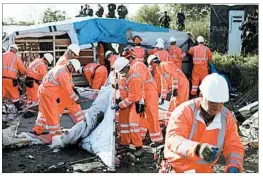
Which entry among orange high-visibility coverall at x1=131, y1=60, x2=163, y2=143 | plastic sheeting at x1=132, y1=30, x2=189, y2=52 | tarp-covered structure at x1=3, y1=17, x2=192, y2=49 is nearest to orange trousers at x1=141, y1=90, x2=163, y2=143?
orange high-visibility coverall at x1=131, y1=60, x2=163, y2=143

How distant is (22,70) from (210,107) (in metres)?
4.50

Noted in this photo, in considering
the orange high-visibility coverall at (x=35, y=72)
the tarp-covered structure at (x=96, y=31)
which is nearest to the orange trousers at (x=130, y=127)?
the orange high-visibility coverall at (x=35, y=72)

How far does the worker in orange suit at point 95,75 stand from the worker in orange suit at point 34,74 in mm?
562

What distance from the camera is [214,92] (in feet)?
8.93

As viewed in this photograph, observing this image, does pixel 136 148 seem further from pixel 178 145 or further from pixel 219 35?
pixel 219 35

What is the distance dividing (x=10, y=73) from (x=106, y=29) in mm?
2115

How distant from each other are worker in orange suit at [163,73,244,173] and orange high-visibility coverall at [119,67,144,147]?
2008 millimetres

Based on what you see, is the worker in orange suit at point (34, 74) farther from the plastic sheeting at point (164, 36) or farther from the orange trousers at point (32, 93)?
the plastic sheeting at point (164, 36)

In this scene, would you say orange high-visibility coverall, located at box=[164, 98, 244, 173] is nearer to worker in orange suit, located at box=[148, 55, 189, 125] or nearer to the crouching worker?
the crouching worker

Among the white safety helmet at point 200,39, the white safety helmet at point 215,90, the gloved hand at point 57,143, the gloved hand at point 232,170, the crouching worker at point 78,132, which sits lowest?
the gloved hand at point 57,143

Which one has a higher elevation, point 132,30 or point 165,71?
point 132,30

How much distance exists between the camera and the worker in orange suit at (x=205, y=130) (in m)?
2.73

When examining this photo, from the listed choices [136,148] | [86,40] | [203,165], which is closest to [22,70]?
[86,40]

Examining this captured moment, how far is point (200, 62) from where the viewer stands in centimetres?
780
